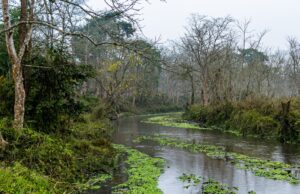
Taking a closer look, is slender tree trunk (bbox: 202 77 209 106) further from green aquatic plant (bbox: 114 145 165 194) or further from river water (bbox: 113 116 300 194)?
green aquatic plant (bbox: 114 145 165 194)

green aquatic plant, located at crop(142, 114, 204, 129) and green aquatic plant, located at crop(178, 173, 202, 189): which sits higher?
green aquatic plant, located at crop(142, 114, 204, 129)

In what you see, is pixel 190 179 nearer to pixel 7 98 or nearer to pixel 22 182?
pixel 22 182

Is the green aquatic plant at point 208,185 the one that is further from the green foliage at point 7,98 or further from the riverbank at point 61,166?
the green foliage at point 7,98

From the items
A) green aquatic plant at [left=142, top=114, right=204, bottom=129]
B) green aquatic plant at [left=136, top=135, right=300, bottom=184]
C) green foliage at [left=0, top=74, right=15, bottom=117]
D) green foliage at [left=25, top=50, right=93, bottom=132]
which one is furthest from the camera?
green aquatic plant at [left=142, top=114, right=204, bottom=129]

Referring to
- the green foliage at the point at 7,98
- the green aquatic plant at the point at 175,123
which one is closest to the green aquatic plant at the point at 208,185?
the green foliage at the point at 7,98

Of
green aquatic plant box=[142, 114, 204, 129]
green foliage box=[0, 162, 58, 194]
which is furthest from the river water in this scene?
green aquatic plant box=[142, 114, 204, 129]

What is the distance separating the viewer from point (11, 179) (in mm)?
9516

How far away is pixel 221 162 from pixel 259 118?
13.7 meters

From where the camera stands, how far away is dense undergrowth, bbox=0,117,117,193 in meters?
10.1

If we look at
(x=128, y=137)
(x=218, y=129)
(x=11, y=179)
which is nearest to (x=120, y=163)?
(x=11, y=179)

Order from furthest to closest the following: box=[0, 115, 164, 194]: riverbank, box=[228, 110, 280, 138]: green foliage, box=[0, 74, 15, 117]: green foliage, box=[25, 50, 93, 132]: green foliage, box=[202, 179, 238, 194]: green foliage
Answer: box=[228, 110, 280, 138]: green foliage < box=[25, 50, 93, 132]: green foliage < box=[0, 74, 15, 117]: green foliage < box=[202, 179, 238, 194]: green foliage < box=[0, 115, 164, 194]: riverbank

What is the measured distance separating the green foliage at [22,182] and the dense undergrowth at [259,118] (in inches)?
804

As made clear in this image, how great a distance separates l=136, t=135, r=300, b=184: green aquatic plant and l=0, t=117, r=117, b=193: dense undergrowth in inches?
239

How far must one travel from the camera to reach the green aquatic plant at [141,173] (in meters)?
13.2
